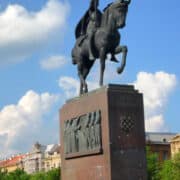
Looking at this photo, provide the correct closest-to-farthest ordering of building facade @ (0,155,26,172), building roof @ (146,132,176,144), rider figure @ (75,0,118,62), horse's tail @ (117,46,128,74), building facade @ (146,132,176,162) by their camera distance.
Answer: horse's tail @ (117,46,128,74), rider figure @ (75,0,118,62), building facade @ (146,132,176,162), building roof @ (146,132,176,144), building facade @ (0,155,26,172)

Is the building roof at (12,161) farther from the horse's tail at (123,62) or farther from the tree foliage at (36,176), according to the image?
the horse's tail at (123,62)

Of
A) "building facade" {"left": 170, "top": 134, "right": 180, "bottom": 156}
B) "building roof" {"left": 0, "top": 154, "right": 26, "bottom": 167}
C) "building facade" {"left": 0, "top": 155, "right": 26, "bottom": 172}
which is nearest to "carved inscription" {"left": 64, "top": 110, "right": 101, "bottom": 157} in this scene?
"building facade" {"left": 170, "top": 134, "right": 180, "bottom": 156}

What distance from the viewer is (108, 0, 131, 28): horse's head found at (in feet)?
65.7

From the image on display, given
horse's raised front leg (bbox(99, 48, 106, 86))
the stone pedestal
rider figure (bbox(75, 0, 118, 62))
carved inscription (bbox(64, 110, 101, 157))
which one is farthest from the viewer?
rider figure (bbox(75, 0, 118, 62))

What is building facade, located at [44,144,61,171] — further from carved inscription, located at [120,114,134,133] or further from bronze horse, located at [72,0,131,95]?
carved inscription, located at [120,114,134,133]

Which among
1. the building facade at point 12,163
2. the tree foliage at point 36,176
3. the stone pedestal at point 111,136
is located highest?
the building facade at point 12,163

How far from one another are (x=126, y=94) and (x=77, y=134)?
2321 mm

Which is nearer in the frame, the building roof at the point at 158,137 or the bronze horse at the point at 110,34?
the bronze horse at the point at 110,34

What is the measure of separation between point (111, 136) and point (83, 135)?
4.92 feet

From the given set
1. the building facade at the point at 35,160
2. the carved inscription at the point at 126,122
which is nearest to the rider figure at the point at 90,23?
the carved inscription at the point at 126,122

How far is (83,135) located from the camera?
20016 mm

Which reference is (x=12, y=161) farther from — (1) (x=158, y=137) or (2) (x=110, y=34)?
(2) (x=110, y=34)

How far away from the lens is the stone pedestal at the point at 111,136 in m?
18.8

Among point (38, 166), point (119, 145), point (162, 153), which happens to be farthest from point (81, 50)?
point (38, 166)
